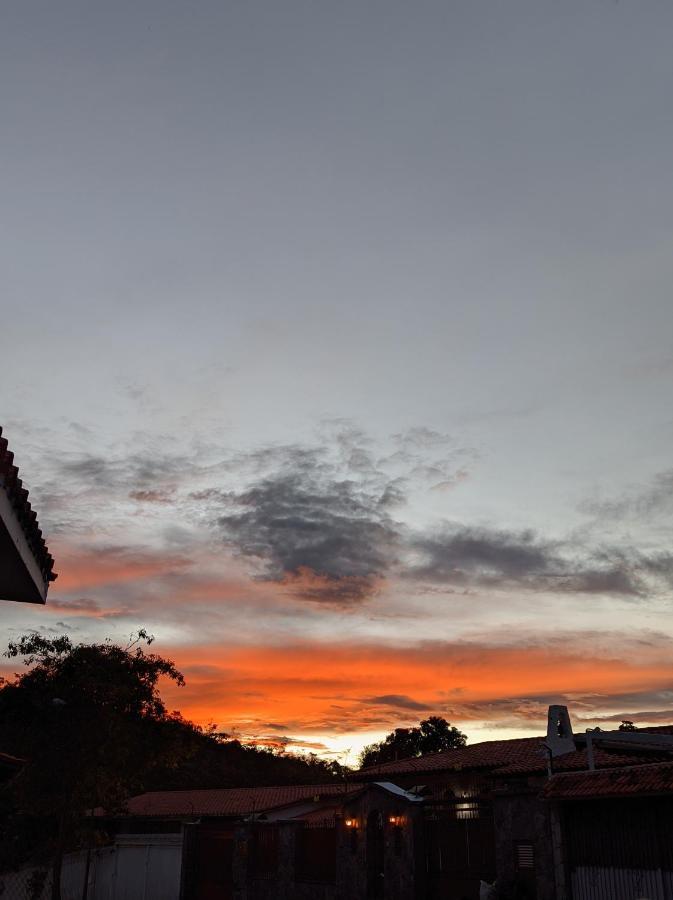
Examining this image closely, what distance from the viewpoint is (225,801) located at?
4219 centimetres

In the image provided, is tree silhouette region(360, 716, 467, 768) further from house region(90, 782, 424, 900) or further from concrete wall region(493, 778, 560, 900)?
concrete wall region(493, 778, 560, 900)

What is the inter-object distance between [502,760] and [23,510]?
31414 millimetres

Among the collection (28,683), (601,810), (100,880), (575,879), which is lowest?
(100,880)

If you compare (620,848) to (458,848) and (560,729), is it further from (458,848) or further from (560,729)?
(458,848)

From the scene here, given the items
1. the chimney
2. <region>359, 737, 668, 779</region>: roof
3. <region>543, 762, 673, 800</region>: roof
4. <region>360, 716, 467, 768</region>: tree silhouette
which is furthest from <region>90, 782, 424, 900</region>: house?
<region>360, 716, 467, 768</region>: tree silhouette

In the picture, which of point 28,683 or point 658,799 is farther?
point 28,683

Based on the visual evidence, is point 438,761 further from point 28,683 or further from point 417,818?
point 28,683

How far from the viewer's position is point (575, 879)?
17.6 metres

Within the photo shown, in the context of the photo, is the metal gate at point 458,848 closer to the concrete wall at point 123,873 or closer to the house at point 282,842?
the house at point 282,842

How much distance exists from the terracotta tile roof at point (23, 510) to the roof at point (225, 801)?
2897 cm

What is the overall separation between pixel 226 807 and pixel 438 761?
10862mm

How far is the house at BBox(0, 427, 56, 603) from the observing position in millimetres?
8844

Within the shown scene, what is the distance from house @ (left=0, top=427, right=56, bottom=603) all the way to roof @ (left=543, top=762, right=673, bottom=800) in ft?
39.9

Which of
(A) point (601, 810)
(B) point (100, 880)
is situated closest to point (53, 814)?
(B) point (100, 880)
